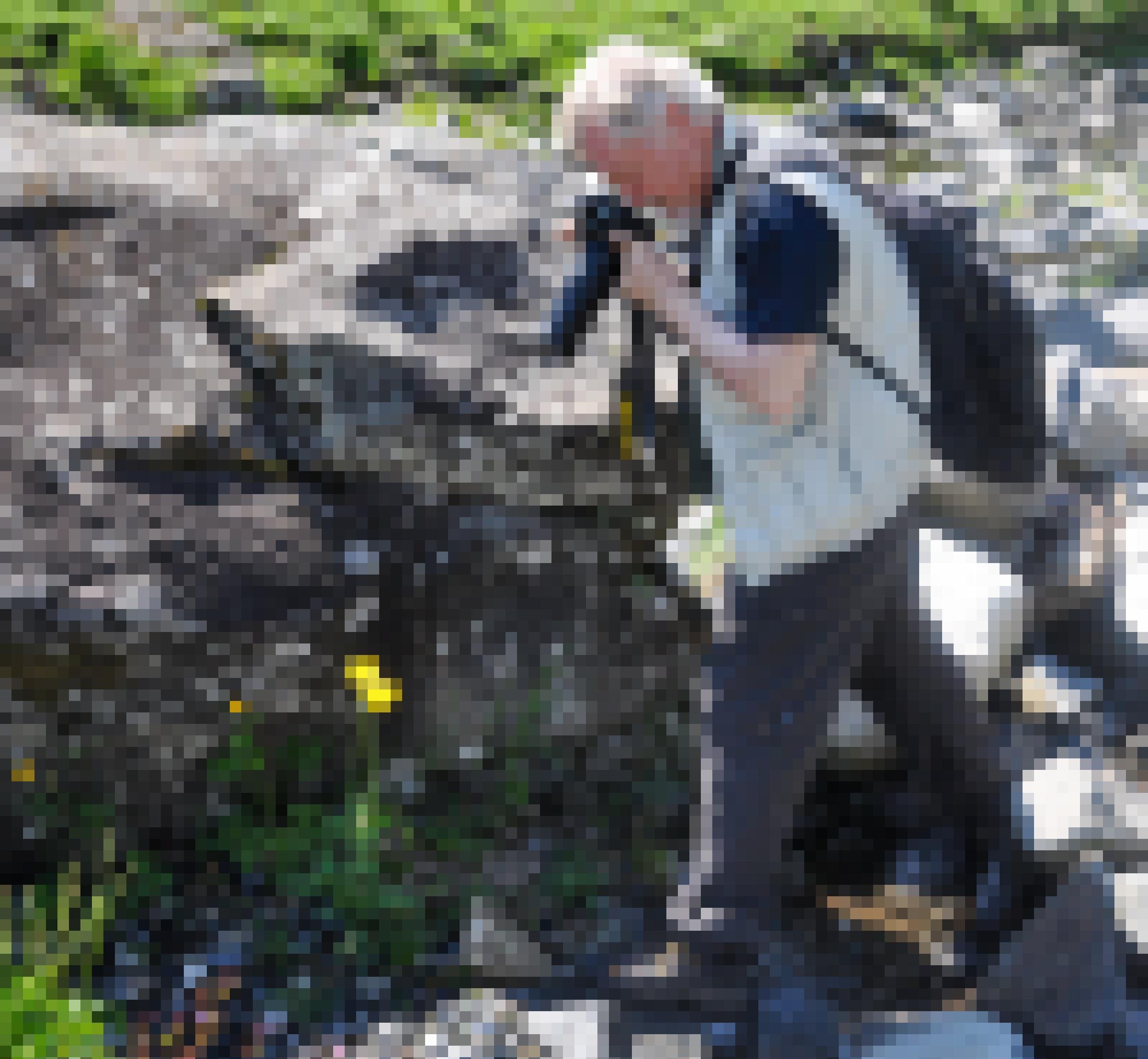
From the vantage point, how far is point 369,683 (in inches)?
130

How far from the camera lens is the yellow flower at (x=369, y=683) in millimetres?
3295

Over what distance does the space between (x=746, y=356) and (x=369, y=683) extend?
131cm

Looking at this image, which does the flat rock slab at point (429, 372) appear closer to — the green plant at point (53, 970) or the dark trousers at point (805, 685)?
the dark trousers at point (805, 685)

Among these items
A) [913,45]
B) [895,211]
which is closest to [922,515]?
[895,211]

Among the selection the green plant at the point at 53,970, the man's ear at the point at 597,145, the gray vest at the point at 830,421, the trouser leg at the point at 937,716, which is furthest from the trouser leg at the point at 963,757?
the green plant at the point at 53,970

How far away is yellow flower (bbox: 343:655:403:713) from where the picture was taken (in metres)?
3.29

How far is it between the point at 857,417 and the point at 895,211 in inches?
13.4

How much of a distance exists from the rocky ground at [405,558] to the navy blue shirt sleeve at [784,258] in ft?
2.46

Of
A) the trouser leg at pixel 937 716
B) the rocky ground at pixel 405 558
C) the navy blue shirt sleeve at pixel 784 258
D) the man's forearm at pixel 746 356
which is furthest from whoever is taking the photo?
the rocky ground at pixel 405 558

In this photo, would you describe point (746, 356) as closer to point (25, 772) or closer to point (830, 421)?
point (830, 421)

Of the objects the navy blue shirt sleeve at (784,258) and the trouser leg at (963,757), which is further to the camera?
the trouser leg at (963,757)

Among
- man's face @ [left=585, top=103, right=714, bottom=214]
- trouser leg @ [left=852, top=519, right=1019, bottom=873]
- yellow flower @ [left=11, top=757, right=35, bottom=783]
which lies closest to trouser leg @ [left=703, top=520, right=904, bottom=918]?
trouser leg @ [left=852, top=519, right=1019, bottom=873]

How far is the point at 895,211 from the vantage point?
238 cm

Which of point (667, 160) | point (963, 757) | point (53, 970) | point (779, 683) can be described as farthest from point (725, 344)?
point (53, 970)
